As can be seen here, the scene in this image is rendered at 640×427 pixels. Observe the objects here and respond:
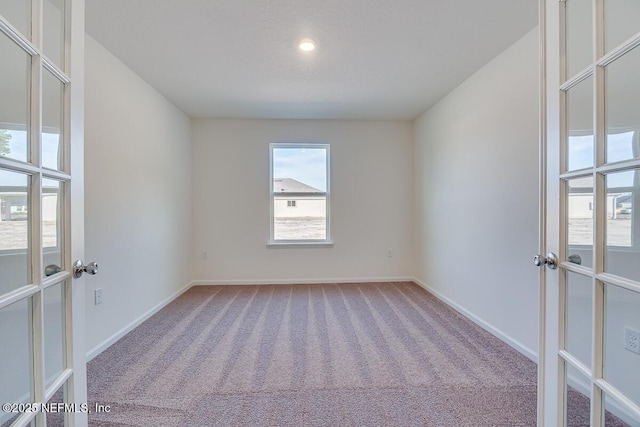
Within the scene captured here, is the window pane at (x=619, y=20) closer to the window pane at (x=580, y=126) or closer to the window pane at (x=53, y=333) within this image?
the window pane at (x=580, y=126)

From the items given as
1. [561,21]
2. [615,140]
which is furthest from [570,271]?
[561,21]

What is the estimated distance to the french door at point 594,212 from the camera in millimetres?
917

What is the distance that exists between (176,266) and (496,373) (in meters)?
3.56

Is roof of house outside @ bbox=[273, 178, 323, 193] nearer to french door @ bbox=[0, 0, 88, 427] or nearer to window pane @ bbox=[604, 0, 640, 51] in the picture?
french door @ bbox=[0, 0, 88, 427]

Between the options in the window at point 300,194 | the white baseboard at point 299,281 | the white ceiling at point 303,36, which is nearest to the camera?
the white ceiling at point 303,36

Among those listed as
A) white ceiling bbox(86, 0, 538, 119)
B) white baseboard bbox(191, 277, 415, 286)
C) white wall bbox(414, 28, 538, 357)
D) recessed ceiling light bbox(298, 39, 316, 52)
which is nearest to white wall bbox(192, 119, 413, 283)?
white baseboard bbox(191, 277, 415, 286)

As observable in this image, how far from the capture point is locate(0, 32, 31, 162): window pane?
86 cm

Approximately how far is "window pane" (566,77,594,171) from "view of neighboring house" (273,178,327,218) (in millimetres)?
3437

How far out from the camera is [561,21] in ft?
3.73

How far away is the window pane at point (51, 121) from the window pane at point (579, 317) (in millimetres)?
1905

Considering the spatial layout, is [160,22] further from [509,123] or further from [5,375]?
[509,123]

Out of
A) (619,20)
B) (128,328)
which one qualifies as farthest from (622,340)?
(128,328)

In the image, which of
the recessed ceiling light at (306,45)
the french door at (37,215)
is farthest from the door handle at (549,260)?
the recessed ceiling light at (306,45)

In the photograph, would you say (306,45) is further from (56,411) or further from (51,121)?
(56,411)
